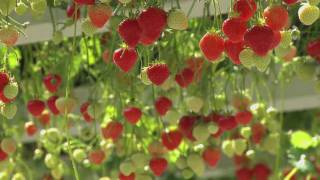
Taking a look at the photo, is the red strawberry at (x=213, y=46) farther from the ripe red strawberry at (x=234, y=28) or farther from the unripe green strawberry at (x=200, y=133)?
the unripe green strawberry at (x=200, y=133)

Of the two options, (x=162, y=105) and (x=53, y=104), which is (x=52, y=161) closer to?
(x=53, y=104)

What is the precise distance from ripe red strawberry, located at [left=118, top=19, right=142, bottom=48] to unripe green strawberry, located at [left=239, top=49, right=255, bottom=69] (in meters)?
0.14

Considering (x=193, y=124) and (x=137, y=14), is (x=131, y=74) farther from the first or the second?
(x=137, y=14)

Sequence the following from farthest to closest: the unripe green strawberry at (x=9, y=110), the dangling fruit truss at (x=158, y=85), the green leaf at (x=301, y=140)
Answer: the green leaf at (x=301, y=140) → the unripe green strawberry at (x=9, y=110) → the dangling fruit truss at (x=158, y=85)

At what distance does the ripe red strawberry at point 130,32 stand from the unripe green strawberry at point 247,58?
0.14 m

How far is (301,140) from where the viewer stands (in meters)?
1.93

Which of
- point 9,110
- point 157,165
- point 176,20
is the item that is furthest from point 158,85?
point 157,165

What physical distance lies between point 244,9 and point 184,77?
520mm

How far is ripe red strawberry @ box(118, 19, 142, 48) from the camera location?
108cm

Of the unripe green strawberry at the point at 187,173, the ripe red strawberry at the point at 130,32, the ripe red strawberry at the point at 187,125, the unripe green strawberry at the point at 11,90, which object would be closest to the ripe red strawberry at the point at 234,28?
the ripe red strawberry at the point at 130,32

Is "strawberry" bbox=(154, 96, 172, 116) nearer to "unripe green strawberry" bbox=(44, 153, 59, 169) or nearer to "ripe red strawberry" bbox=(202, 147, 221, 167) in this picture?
"ripe red strawberry" bbox=(202, 147, 221, 167)

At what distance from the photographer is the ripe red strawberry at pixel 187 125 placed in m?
1.66

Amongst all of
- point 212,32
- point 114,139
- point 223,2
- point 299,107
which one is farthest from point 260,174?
point 212,32

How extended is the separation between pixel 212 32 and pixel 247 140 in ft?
2.83
